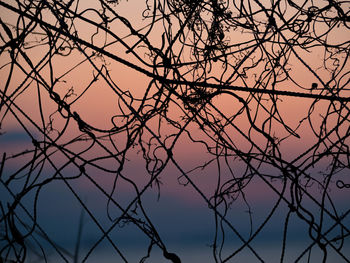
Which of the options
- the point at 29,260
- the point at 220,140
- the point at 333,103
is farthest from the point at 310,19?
the point at 29,260

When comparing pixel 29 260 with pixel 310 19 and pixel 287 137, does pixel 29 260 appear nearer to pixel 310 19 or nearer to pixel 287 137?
pixel 287 137

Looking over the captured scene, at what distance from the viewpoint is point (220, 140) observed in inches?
43.3

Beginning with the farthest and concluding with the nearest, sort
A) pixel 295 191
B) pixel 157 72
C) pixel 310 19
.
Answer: pixel 310 19
pixel 157 72
pixel 295 191

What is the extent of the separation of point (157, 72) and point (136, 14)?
191mm

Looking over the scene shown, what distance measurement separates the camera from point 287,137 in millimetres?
1147

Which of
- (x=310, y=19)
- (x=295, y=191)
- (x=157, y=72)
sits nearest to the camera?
(x=295, y=191)

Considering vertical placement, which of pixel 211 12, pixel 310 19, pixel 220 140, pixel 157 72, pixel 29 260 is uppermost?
pixel 211 12

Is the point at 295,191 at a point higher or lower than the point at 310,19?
lower

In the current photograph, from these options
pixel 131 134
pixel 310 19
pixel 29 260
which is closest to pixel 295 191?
pixel 131 134

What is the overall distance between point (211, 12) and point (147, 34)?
28 cm

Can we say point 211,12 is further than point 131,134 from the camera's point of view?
Yes

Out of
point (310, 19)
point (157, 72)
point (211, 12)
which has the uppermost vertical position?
point (211, 12)

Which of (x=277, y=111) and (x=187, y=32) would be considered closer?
(x=277, y=111)

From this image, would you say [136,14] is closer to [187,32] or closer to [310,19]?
[187,32]
